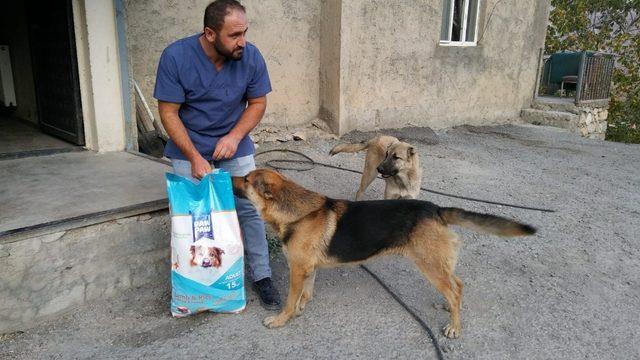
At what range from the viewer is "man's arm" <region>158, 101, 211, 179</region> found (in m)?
3.02

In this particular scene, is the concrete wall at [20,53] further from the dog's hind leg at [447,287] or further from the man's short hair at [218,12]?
the dog's hind leg at [447,287]

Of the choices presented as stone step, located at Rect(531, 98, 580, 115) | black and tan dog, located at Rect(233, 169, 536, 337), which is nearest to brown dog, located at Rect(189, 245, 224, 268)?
black and tan dog, located at Rect(233, 169, 536, 337)

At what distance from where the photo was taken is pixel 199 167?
3.03m

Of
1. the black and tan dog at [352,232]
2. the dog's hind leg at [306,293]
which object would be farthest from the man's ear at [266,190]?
the dog's hind leg at [306,293]

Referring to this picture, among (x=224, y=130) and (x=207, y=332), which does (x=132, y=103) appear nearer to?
(x=224, y=130)

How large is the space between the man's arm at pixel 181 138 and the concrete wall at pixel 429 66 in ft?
18.3

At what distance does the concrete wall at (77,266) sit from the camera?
9.49 feet

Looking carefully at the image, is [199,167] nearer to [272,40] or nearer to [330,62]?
[272,40]

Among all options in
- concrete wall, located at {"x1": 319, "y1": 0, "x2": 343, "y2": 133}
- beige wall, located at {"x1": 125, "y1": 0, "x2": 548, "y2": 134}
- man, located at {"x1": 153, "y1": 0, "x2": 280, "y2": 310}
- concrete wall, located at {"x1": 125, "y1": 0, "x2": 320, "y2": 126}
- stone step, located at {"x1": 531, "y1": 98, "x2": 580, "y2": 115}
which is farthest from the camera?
stone step, located at {"x1": 531, "y1": 98, "x2": 580, "y2": 115}

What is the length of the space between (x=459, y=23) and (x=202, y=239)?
9.58 m

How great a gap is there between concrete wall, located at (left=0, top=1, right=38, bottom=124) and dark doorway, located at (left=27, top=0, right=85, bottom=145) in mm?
474

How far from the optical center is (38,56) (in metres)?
5.52

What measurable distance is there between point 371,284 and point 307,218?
1083 mm

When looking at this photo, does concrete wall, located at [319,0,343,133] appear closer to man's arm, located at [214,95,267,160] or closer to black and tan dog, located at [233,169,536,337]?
man's arm, located at [214,95,267,160]
